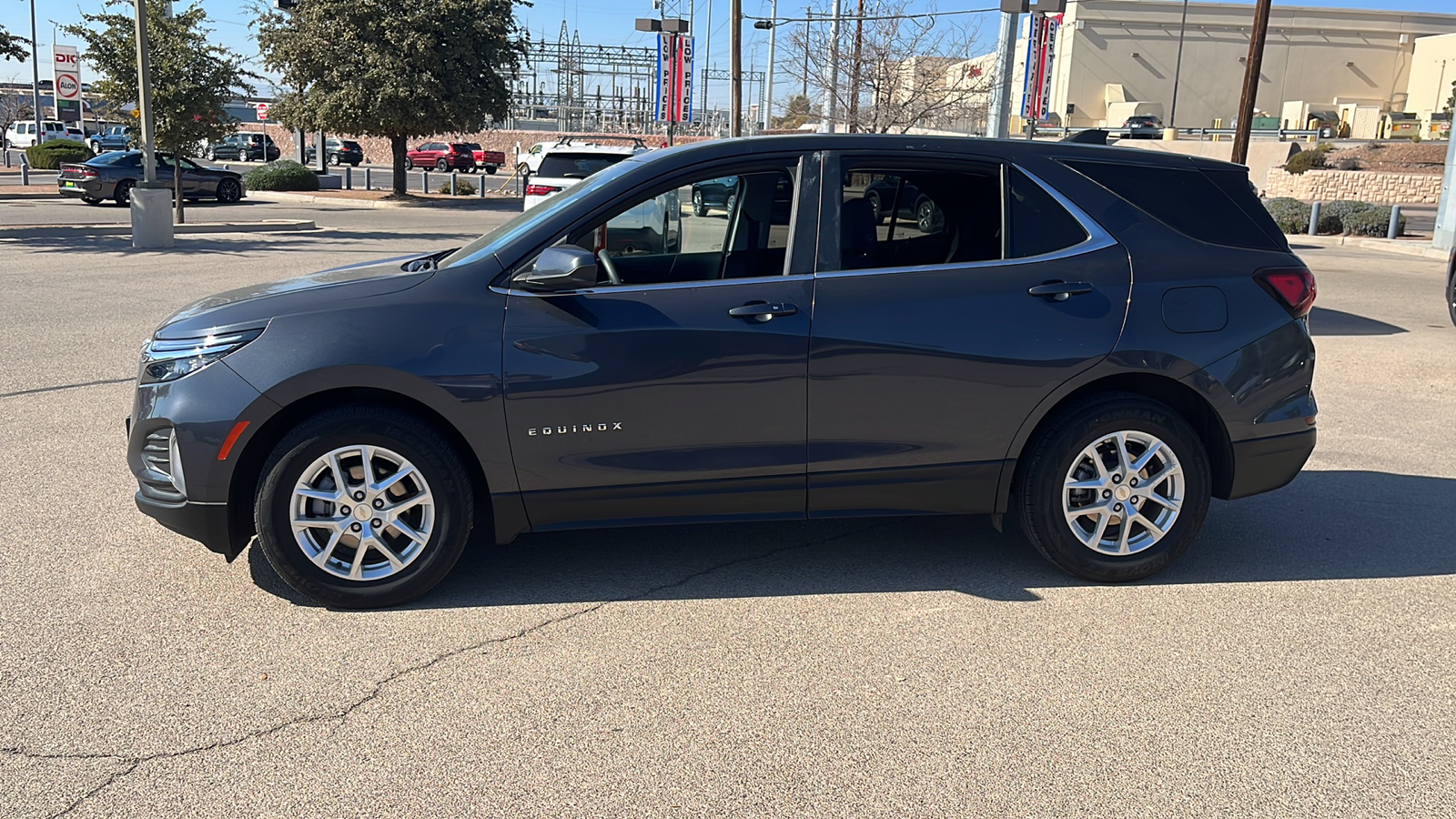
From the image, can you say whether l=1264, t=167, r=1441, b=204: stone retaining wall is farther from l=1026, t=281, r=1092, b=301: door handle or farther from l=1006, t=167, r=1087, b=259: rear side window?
l=1026, t=281, r=1092, b=301: door handle

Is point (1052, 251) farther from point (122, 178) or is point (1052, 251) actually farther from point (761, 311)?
point (122, 178)

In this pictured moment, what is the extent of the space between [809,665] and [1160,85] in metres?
100.0

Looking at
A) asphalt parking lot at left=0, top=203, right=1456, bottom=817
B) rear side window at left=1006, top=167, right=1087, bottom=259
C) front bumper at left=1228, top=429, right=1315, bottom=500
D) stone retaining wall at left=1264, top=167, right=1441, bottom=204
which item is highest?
stone retaining wall at left=1264, top=167, right=1441, bottom=204

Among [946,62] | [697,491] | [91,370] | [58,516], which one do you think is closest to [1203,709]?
[697,491]

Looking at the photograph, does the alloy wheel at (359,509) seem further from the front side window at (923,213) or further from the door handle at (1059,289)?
the door handle at (1059,289)

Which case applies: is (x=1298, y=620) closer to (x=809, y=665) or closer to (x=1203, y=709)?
(x=1203, y=709)

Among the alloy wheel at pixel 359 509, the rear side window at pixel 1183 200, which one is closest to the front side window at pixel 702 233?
the alloy wheel at pixel 359 509

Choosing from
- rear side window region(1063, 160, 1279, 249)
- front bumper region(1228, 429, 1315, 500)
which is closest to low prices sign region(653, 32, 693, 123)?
rear side window region(1063, 160, 1279, 249)

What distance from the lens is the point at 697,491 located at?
459cm

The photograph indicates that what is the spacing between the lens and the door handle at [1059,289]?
4.68 meters

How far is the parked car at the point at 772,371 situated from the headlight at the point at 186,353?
0.05 ft

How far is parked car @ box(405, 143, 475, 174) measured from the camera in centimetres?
5709

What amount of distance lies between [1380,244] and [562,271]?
82.5 ft

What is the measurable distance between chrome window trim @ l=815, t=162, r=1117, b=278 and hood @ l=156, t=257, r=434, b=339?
174 centimetres
